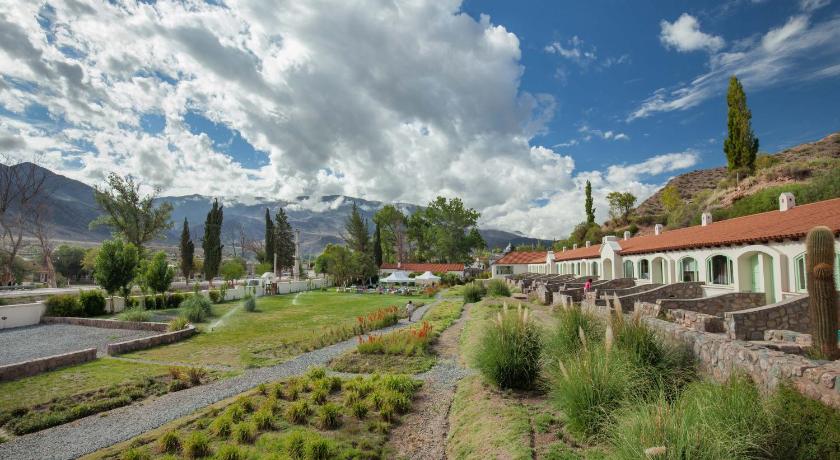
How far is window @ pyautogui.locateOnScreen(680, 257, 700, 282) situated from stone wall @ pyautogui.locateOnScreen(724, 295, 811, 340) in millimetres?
8579

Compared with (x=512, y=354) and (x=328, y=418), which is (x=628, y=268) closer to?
(x=512, y=354)

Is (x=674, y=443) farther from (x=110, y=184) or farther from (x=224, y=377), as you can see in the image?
(x=110, y=184)

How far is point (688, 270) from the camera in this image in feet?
63.2

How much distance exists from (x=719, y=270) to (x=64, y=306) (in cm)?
3369

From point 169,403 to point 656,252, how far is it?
22.7 meters

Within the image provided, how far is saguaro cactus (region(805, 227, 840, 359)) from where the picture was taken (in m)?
7.61

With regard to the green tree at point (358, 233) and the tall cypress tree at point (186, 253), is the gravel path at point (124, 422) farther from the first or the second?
the green tree at point (358, 233)

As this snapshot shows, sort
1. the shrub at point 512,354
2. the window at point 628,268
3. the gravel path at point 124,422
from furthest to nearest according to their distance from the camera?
the window at point 628,268 → the shrub at point 512,354 → the gravel path at point 124,422

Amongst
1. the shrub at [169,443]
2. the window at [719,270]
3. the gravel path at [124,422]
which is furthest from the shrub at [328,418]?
the window at [719,270]

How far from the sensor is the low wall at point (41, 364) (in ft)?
37.2

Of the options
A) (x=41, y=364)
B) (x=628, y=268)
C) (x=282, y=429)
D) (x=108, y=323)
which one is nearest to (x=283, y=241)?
(x=108, y=323)

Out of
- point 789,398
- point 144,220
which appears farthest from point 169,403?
point 144,220

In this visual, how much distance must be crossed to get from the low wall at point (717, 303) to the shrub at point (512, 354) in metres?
7.60

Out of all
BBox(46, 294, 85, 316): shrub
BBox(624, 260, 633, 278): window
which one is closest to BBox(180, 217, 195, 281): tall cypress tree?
BBox(46, 294, 85, 316): shrub
